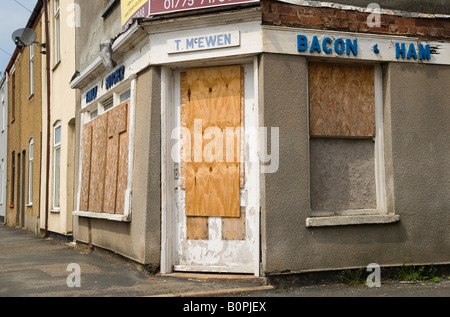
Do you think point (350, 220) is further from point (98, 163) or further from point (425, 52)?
point (98, 163)

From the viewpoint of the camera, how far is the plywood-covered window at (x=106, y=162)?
28.1 feet

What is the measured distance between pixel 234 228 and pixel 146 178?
4.60 ft

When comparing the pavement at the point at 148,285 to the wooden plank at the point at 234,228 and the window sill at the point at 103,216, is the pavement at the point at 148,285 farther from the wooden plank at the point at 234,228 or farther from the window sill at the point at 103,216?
the window sill at the point at 103,216

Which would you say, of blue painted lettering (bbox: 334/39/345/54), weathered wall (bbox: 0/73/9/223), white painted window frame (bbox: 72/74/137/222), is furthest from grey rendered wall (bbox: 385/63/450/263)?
weathered wall (bbox: 0/73/9/223)

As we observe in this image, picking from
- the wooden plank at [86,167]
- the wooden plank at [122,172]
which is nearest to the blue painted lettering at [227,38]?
the wooden plank at [122,172]

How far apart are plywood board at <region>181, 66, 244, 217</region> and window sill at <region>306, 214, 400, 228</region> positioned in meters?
1.02

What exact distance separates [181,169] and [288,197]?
5.12ft

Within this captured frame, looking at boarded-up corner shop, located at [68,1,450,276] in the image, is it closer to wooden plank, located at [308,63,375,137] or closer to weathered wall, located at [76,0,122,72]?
wooden plank, located at [308,63,375,137]

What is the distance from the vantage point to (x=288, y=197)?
6703 millimetres

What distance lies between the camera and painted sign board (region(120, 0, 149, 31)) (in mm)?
7766

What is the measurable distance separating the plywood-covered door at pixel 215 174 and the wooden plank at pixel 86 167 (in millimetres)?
3528

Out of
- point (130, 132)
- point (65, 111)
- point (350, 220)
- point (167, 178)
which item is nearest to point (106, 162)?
point (130, 132)

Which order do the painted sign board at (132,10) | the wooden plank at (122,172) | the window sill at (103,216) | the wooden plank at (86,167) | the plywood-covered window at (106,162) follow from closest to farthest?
the painted sign board at (132,10)
the window sill at (103,216)
the wooden plank at (122,172)
the plywood-covered window at (106,162)
the wooden plank at (86,167)
